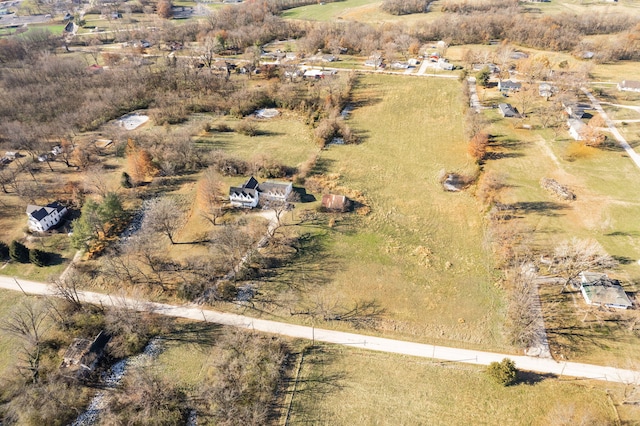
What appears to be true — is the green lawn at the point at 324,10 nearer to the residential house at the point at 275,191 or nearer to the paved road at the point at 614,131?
the paved road at the point at 614,131

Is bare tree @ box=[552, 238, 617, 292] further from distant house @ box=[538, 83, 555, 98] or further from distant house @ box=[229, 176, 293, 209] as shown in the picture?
distant house @ box=[538, 83, 555, 98]

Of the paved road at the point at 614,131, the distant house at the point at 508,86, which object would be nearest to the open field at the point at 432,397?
the paved road at the point at 614,131

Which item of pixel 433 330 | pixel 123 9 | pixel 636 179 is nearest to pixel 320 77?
pixel 636 179

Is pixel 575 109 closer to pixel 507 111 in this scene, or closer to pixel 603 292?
pixel 507 111

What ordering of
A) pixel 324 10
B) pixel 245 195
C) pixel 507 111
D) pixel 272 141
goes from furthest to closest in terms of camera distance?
1. pixel 324 10
2. pixel 507 111
3. pixel 272 141
4. pixel 245 195

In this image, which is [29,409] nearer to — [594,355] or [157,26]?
[594,355]

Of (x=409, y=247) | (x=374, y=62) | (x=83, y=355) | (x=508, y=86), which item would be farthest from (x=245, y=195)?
(x=374, y=62)
